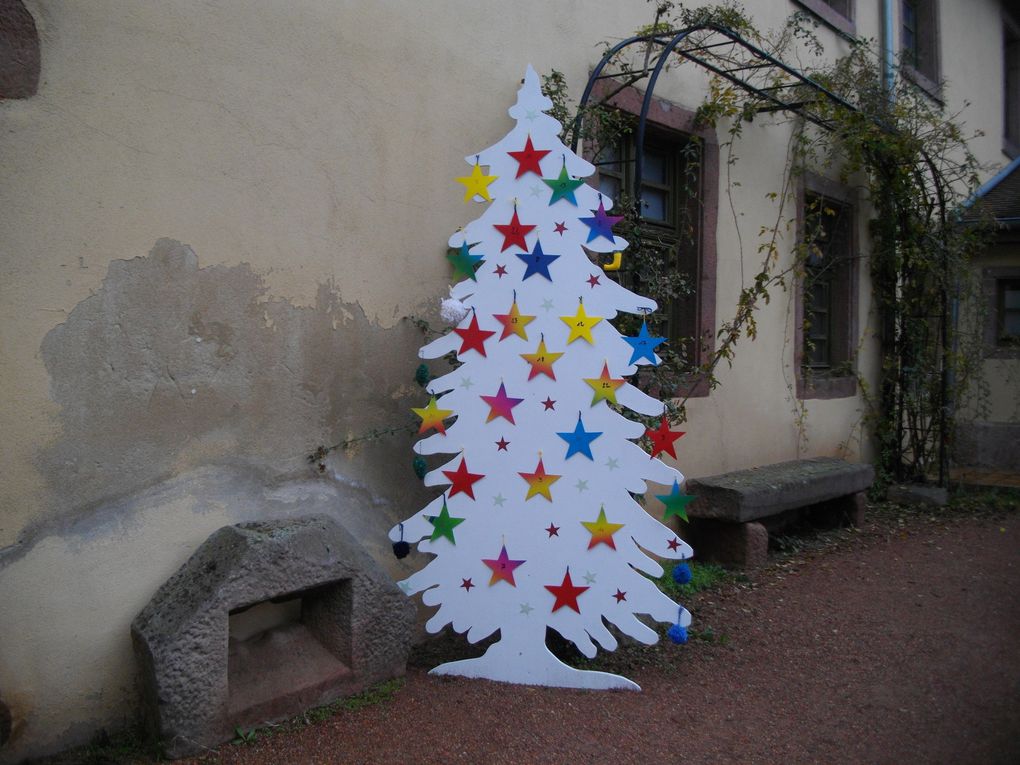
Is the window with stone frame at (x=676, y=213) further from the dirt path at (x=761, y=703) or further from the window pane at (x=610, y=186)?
the dirt path at (x=761, y=703)

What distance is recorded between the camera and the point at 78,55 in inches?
106

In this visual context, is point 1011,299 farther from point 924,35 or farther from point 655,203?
point 655,203

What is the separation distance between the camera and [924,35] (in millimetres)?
9164

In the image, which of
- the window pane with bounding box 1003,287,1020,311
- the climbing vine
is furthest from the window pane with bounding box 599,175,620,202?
the window pane with bounding box 1003,287,1020,311

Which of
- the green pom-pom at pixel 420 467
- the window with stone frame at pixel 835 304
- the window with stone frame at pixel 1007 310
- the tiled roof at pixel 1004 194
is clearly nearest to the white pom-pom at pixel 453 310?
the green pom-pom at pixel 420 467

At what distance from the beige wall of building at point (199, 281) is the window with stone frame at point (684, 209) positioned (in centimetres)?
150

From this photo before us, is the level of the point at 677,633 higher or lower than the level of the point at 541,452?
lower

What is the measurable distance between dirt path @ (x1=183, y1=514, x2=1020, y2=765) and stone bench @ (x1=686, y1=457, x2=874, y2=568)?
0.56 meters

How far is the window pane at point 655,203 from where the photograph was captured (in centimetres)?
548

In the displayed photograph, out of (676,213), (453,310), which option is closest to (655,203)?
(676,213)

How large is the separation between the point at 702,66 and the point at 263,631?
431 centimetres

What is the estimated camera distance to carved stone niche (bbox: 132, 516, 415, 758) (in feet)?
8.52

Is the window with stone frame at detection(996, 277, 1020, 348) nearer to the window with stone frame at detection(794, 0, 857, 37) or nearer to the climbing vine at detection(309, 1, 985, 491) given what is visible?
the climbing vine at detection(309, 1, 985, 491)

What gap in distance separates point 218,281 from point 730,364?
341 centimetres
